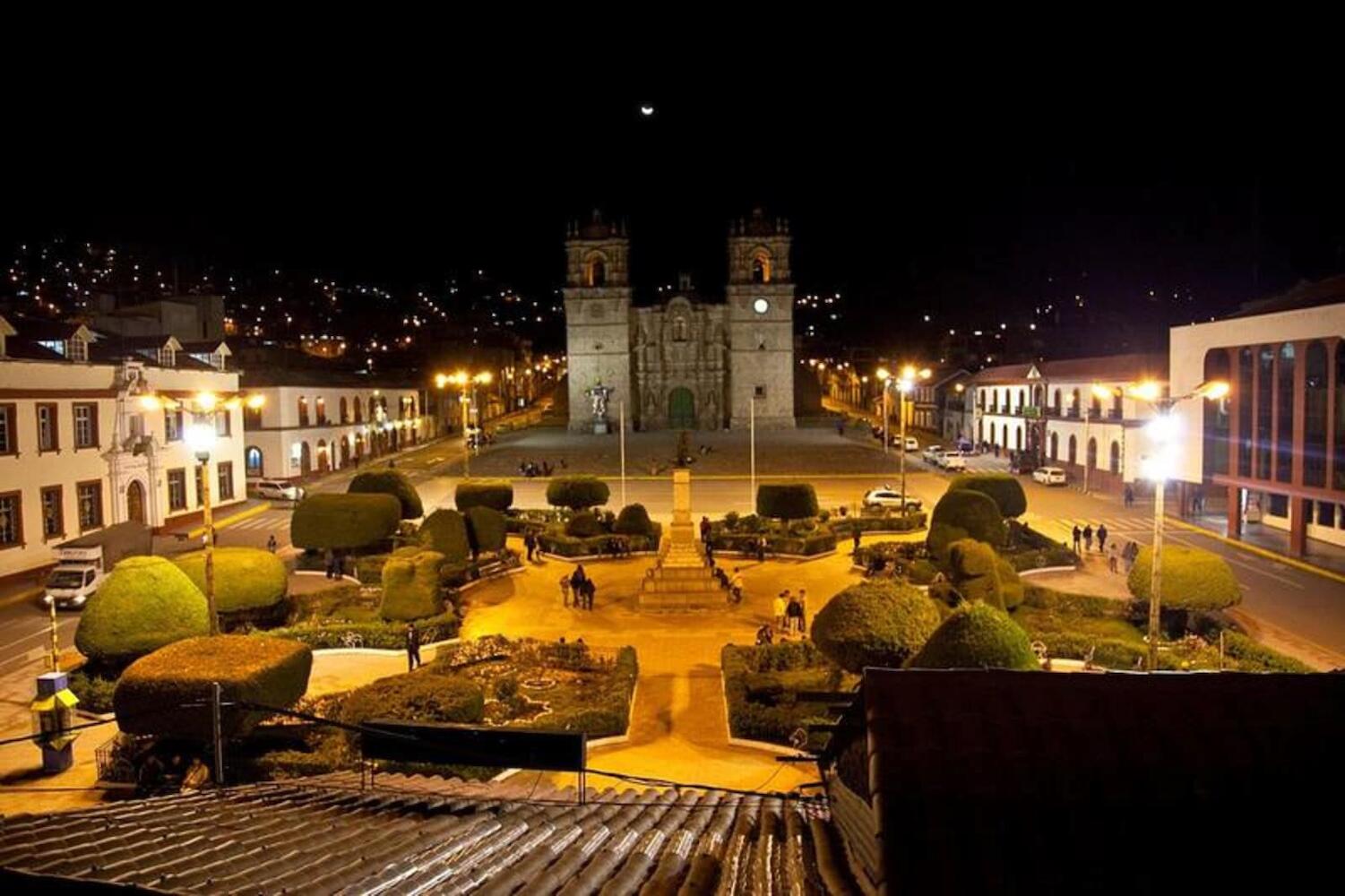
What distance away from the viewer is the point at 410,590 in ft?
68.5

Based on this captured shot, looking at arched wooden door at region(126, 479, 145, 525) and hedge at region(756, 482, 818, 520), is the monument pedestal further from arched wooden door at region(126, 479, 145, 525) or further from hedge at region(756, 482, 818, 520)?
arched wooden door at region(126, 479, 145, 525)

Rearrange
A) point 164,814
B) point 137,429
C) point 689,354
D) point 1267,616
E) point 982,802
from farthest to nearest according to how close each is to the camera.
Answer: point 689,354 → point 137,429 → point 1267,616 → point 164,814 → point 982,802

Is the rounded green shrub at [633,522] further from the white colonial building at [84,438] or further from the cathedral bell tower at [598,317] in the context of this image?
the cathedral bell tower at [598,317]

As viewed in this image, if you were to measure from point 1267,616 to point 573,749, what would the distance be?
20.8 m

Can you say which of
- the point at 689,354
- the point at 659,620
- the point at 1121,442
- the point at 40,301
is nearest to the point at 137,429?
the point at 659,620

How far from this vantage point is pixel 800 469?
175 feet

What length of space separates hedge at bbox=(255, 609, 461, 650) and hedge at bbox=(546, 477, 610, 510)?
13.7 meters

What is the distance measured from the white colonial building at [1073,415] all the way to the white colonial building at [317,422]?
42.1 meters

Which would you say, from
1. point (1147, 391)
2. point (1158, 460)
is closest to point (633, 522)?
point (1147, 391)

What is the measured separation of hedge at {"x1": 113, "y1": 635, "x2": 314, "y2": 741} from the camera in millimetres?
12414

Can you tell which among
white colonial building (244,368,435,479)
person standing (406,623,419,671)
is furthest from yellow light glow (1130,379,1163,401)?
white colonial building (244,368,435,479)

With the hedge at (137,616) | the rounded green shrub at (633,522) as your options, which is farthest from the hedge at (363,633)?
the rounded green shrub at (633,522)

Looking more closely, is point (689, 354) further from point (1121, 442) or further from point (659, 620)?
point (659, 620)

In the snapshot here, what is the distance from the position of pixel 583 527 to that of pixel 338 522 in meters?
7.94
